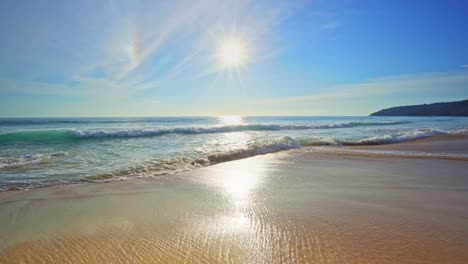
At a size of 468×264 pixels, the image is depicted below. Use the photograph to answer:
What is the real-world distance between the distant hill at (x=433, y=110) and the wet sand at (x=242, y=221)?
122 m

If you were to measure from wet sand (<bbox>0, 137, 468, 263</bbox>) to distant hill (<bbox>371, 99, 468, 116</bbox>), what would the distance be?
400 ft

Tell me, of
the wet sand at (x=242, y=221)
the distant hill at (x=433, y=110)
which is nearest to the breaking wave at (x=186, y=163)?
the wet sand at (x=242, y=221)

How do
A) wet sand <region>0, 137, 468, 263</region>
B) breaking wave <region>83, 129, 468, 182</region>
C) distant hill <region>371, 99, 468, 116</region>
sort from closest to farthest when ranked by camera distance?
wet sand <region>0, 137, 468, 263</region> < breaking wave <region>83, 129, 468, 182</region> < distant hill <region>371, 99, 468, 116</region>

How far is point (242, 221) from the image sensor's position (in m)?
3.45

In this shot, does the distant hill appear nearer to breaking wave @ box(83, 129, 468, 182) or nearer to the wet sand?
breaking wave @ box(83, 129, 468, 182)

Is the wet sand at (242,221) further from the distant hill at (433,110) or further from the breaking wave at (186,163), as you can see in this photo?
the distant hill at (433,110)

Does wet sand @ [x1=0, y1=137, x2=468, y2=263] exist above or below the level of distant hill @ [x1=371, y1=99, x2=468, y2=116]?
below

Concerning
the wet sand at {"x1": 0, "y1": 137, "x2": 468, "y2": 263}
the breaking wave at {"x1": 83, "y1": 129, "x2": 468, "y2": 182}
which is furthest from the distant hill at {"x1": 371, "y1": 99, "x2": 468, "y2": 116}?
the wet sand at {"x1": 0, "y1": 137, "x2": 468, "y2": 263}

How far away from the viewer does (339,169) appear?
23.5 ft

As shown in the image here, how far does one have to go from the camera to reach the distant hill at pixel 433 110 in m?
100

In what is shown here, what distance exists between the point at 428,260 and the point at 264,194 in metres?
2.56

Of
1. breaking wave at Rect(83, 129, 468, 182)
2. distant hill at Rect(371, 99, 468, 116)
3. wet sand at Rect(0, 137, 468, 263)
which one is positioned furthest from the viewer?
distant hill at Rect(371, 99, 468, 116)

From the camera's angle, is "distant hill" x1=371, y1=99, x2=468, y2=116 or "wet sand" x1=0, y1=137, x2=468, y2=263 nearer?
"wet sand" x1=0, y1=137, x2=468, y2=263

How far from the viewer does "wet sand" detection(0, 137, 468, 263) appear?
2621 mm
